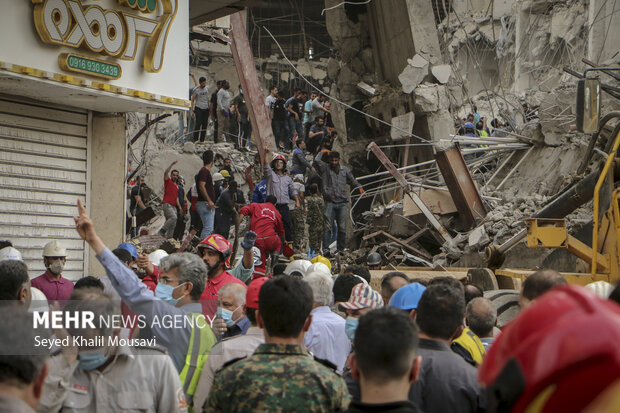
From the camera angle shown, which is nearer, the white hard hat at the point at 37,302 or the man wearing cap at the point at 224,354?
the man wearing cap at the point at 224,354

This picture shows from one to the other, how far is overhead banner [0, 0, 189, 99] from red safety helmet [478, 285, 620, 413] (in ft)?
24.6

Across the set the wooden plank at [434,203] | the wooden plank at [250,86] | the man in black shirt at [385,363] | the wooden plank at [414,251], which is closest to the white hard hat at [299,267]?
the man in black shirt at [385,363]

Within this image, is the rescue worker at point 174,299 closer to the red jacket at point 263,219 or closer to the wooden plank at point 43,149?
the wooden plank at point 43,149

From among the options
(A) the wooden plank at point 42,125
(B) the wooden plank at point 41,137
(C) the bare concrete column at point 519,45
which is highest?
(C) the bare concrete column at point 519,45

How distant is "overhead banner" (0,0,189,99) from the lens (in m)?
7.90

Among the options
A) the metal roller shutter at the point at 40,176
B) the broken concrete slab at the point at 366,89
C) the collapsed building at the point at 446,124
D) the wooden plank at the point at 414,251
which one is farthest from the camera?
the broken concrete slab at the point at 366,89

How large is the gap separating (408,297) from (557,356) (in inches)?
124

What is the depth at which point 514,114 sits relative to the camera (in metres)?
17.3

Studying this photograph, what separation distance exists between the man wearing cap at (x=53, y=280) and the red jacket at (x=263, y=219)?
4837 mm

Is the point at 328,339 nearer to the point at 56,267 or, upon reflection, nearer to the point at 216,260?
the point at 216,260

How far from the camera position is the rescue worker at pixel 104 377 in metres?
2.98

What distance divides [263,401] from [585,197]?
8.07m

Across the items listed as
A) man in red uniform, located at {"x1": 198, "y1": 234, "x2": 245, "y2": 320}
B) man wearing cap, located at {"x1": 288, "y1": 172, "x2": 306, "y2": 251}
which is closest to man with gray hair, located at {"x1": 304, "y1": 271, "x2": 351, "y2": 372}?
man in red uniform, located at {"x1": 198, "y1": 234, "x2": 245, "y2": 320}

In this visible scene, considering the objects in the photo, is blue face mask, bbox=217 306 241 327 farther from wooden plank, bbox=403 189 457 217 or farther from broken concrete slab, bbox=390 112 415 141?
broken concrete slab, bbox=390 112 415 141
